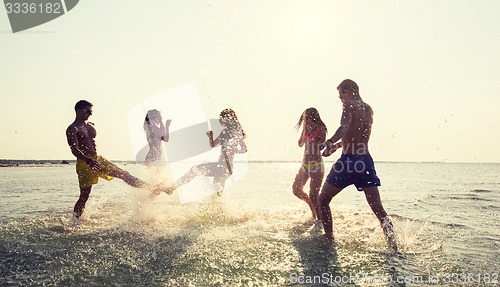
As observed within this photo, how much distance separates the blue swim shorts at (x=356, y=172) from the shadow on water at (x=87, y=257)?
2723 millimetres

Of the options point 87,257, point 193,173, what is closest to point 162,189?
point 193,173

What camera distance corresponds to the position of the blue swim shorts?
5.23 metres

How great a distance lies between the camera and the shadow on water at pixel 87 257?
3758 millimetres

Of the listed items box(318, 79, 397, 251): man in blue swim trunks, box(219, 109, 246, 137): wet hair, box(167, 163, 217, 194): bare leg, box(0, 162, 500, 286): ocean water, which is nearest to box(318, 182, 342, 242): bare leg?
box(318, 79, 397, 251): man in blue swim trunks

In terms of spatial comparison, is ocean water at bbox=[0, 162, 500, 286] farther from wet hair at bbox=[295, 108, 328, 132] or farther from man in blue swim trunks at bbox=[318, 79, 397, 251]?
wet hair at bbox=[295, 108, 328, 132]

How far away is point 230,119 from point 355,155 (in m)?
3.70

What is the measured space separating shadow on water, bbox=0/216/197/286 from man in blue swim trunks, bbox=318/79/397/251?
107 inches

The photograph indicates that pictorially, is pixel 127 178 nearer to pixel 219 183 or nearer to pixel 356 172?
pixel 219 183

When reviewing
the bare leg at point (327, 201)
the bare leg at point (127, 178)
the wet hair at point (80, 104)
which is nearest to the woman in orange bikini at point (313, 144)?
the bare leg at point (327, 201)

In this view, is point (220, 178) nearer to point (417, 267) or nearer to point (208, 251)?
point (208, 251)

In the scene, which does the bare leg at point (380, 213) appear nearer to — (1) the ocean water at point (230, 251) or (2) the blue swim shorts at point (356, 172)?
(2) the blue swim shorts at point (356, 172)

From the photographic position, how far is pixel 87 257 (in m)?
4.54

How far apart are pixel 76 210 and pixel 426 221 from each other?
8.33m

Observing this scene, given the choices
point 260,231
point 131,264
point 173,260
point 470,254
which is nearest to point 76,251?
point 131,264
